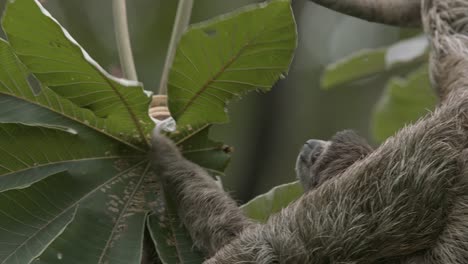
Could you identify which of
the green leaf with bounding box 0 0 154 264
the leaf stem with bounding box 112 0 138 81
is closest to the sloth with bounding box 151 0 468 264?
the green leaf with bounding box 0 0 154 264

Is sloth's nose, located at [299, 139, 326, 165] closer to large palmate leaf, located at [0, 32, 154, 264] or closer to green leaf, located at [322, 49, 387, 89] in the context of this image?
large palmate leaf, located at [0, 32, 154, 264]

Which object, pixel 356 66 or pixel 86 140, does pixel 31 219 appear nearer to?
pixel 86 140

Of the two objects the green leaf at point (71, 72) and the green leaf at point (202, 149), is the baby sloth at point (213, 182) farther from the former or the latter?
the green leaf at point (71, 72)

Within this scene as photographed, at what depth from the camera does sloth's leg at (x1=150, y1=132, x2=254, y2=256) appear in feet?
14.3

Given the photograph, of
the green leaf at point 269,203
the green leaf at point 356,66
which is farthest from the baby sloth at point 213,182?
the green leaf at point 356,66

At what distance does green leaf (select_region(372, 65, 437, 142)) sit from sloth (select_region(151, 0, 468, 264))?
1.98 metres

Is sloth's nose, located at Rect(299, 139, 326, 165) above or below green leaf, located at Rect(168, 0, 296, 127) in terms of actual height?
below

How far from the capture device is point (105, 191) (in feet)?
14.2

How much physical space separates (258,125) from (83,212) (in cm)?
705

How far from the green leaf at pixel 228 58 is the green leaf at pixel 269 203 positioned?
0.49 metres

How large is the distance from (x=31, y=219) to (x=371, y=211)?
1470 millimetres

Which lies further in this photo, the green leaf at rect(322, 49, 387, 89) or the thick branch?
the green leaf at rect(322, 49, 387, 89)

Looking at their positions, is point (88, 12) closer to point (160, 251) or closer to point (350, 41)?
point (350, 41)

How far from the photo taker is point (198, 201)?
4.46 meters
